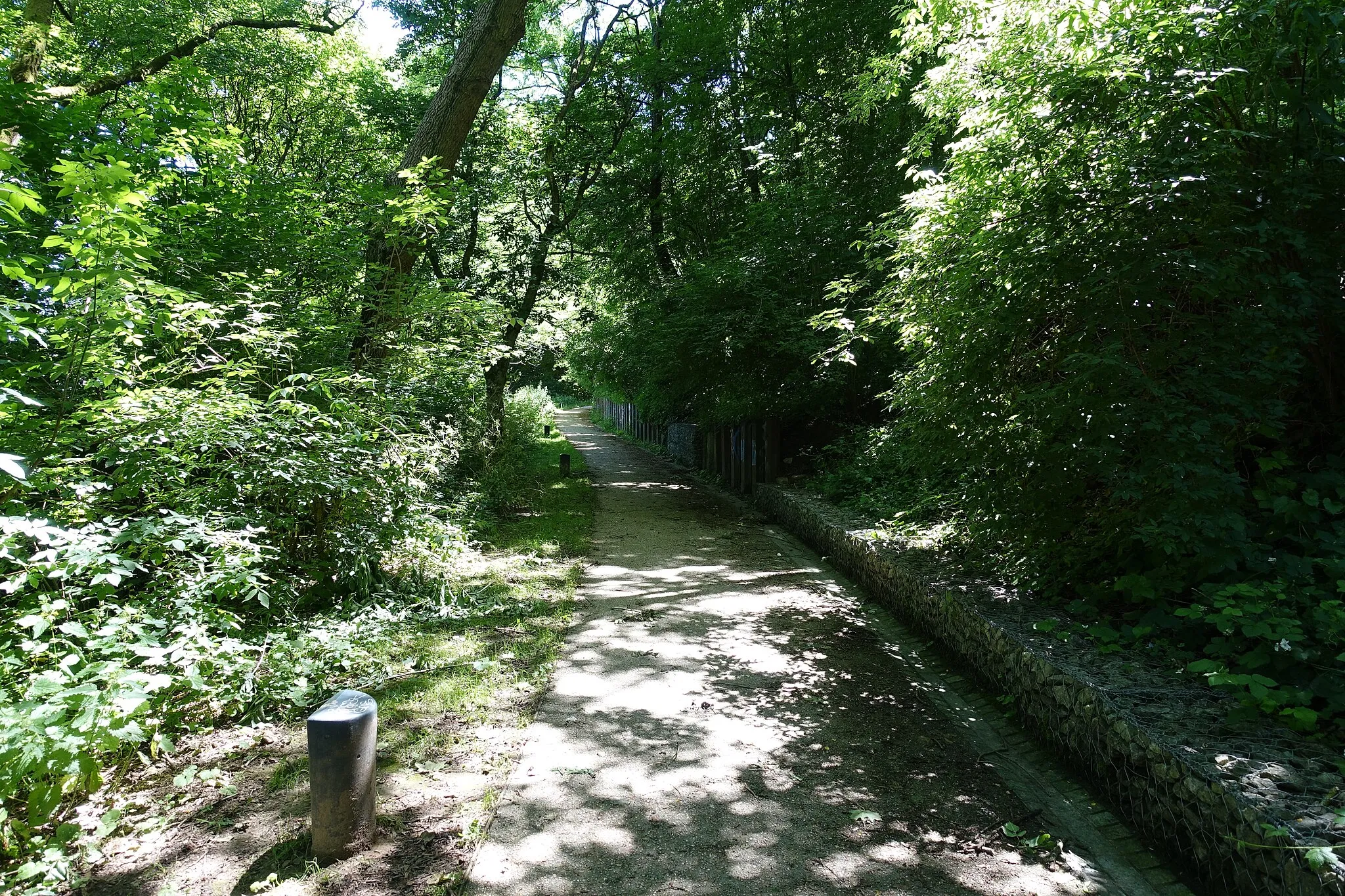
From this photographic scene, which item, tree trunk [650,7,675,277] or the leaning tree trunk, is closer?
the leaning tree trunk

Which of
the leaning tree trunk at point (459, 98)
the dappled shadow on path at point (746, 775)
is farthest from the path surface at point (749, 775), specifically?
the leaning tree trunk at point (459, 98)

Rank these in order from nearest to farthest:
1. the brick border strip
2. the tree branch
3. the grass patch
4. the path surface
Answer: the brick border strip < the path surface < the tree branch < the grass patch

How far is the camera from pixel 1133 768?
10.8ft

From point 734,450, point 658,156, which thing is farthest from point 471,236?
point 734,450

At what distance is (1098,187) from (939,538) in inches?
149

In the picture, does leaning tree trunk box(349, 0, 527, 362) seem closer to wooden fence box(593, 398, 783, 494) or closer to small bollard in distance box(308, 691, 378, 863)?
small bollard in distance box(308, 691, 378, 863)

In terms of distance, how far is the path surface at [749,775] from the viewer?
3.07m

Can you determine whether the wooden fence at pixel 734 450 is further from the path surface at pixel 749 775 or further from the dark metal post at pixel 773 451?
the path surface at pixel 749 775

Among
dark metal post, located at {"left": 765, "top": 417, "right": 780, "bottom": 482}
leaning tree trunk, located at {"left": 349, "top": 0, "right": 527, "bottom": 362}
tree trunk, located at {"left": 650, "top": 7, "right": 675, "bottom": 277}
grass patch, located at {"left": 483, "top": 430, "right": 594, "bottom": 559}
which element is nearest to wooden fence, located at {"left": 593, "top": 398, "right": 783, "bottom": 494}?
dark metal post, located at {"left": 765, "top": 417, "right": 780, "bottom": 482}

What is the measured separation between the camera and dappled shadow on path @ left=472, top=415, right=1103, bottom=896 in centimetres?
308

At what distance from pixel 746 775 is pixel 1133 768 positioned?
1.84m

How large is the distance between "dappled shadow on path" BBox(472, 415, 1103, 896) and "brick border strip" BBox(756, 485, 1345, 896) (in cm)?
40

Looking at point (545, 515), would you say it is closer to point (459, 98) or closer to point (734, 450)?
point (734, 450)

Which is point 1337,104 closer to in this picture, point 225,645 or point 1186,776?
point 1186,776
